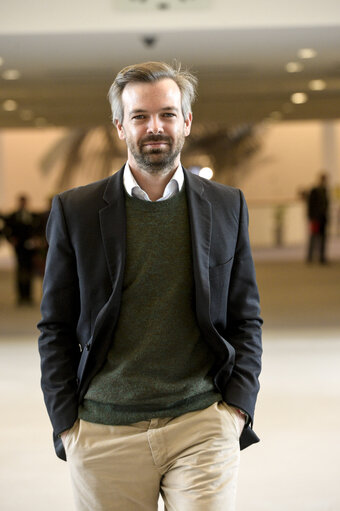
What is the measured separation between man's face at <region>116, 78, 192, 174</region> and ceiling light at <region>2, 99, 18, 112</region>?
10931mm

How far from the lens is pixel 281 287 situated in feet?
41.0

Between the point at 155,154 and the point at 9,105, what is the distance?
11677mm

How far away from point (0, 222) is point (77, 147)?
488 inches

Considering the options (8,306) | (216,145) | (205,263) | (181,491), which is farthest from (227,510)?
(216,145)

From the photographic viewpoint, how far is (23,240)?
11430mm

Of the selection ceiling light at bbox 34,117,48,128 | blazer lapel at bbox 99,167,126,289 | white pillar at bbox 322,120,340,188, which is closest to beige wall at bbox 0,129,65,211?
ceiling light at bbox 34,117,48,128

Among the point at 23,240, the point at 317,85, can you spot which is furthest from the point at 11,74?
the point at 317,85

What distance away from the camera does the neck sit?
2.16 metres

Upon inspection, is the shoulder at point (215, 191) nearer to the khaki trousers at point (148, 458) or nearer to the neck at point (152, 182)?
the neck at point (152, 182)

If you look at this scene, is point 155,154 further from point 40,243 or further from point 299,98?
point 299,98

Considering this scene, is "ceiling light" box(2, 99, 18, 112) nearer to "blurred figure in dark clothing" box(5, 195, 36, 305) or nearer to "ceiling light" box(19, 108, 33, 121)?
"ceiling light" box(19, 108, 33, 121)

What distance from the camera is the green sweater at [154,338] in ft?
6.77

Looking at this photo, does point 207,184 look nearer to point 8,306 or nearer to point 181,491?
point 181,491

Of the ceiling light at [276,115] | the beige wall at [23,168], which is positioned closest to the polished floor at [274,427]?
the ceiling light at [276,115]
